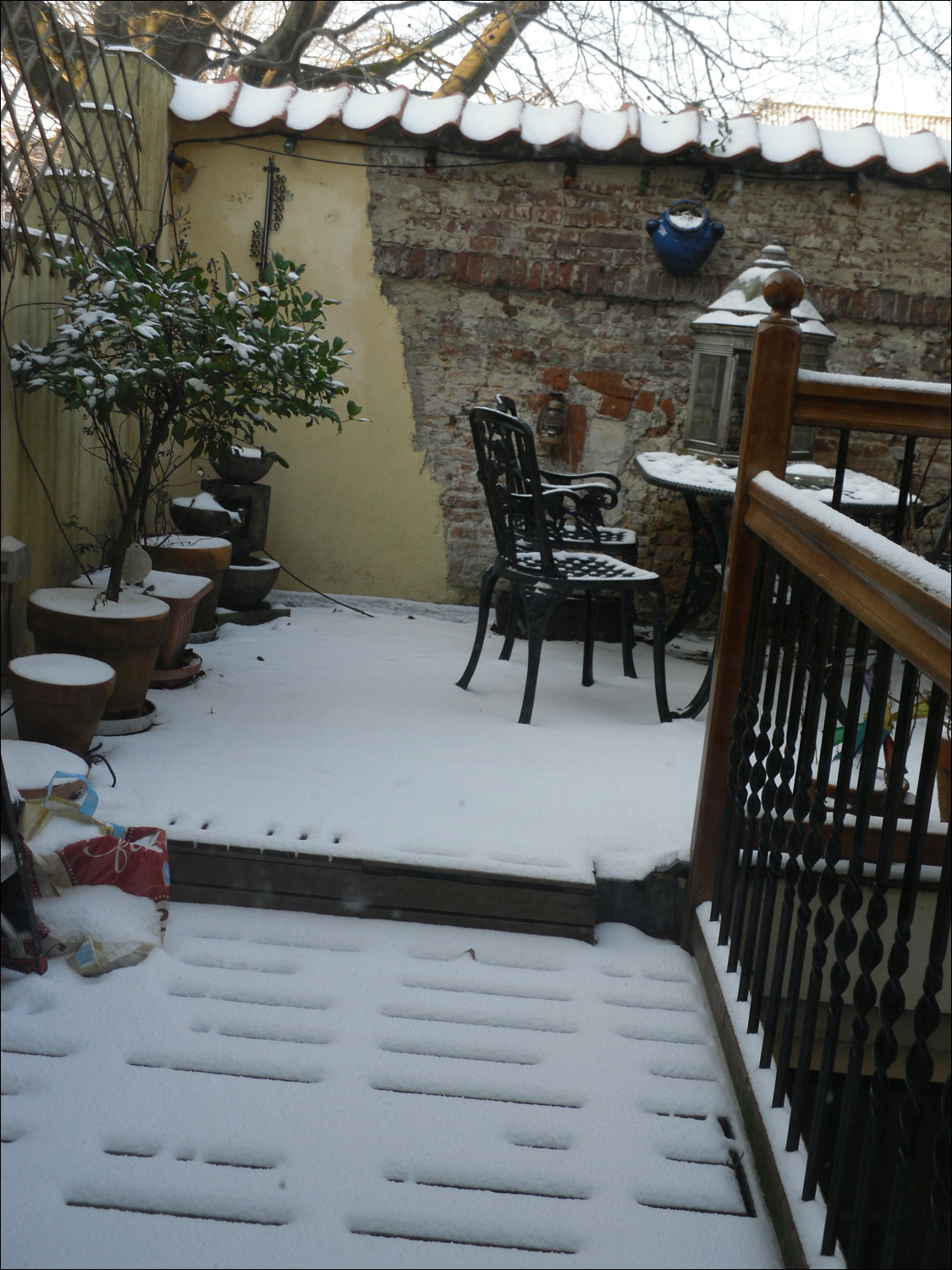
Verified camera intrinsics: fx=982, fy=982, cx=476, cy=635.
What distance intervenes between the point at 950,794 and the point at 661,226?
266 cm

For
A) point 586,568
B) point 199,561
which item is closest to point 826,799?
point 586,568

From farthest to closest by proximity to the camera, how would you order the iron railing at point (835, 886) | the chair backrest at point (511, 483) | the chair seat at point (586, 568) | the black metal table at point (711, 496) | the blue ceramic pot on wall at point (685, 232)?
the blue ceramic pot on wall at point (685, 232) < the black metal table at point (711, 496) < the chair seat at point (586, 568) < the chair backrest at point (511, 483) < the iron railing at point (835, 886)

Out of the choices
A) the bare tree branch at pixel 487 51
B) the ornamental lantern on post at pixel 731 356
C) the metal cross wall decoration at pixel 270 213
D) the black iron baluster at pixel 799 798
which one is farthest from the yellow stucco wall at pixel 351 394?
the bare tree branch at pixel 487 51

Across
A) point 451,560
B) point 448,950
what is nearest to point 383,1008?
point 448,950

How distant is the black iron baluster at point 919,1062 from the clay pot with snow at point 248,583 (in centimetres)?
301

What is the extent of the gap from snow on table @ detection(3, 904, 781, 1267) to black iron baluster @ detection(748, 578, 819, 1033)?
18cm

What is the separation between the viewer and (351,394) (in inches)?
164

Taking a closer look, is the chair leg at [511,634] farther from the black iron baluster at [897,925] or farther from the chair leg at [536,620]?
the black iron baluster at [897,925]

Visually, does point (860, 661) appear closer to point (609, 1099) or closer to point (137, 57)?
point (609, 1099)

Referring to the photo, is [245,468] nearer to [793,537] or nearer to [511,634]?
[511,634]

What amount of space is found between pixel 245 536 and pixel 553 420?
135cm

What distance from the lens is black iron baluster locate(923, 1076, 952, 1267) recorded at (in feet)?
2.90

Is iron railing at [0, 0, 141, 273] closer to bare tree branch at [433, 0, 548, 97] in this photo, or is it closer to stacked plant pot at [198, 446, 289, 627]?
stacked plant pot at [198, 446, 289, 627]

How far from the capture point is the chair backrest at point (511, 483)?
2674 mm
